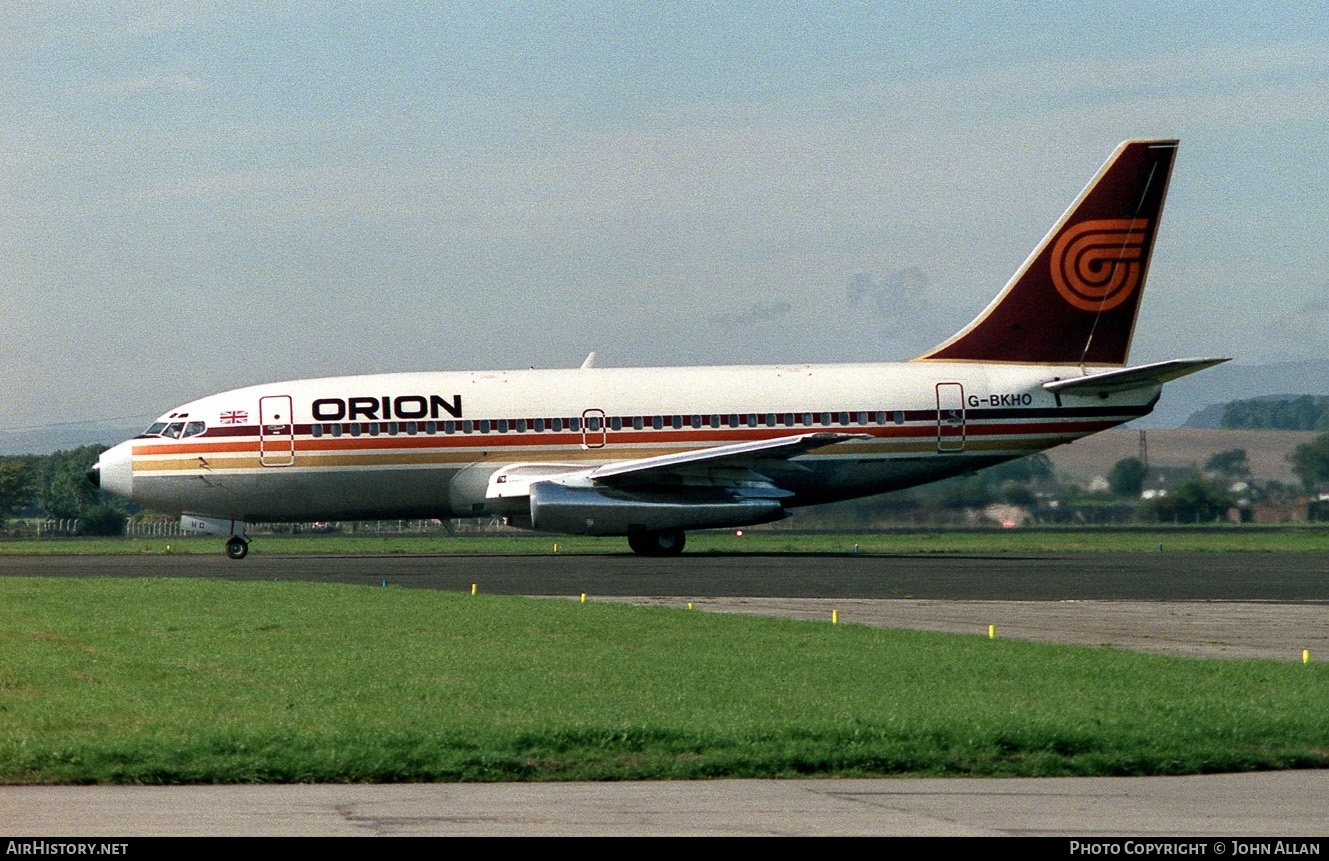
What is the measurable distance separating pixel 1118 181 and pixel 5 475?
1899 inches

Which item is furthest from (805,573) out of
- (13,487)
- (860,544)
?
(13,487)

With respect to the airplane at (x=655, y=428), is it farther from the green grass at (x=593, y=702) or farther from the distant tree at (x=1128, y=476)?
the green grass at (x=593, y=702)

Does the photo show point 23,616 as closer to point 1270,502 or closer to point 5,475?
point 1270,502

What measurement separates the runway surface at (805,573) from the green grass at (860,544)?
345cm

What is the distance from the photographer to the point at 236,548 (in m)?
39.1

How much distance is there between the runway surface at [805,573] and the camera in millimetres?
26453

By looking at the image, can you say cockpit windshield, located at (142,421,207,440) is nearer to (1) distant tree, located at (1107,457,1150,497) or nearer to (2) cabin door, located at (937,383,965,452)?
(2) cabin door, located at (937,383,965,452)

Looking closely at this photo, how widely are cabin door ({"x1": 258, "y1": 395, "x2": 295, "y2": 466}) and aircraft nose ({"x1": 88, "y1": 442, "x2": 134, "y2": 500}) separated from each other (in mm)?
3167

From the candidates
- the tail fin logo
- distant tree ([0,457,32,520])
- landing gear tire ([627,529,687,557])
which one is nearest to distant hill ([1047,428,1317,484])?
the tail fin logo

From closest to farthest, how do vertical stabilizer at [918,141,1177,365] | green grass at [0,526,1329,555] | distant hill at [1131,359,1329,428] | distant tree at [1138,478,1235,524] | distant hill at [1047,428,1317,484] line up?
vertical stabilizer at [918,141,1177,365]
green grass at [0,526,1329,555]
distant hill at [1047,428,1317,484]
distant tree at [1138,478,1235,524]
distant hill at [1131,359,1329,428]

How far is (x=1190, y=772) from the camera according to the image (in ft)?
36.3

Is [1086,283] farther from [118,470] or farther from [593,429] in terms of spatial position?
[118,470]

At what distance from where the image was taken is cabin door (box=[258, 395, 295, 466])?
38.6 metres

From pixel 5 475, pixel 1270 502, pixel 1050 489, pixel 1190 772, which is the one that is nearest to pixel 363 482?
pixel 1050 489
